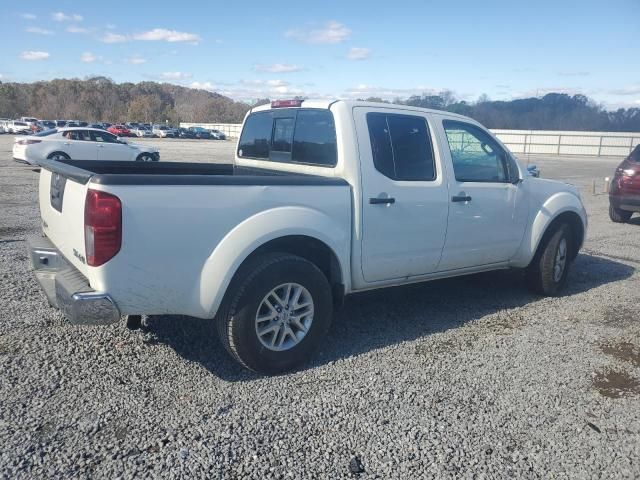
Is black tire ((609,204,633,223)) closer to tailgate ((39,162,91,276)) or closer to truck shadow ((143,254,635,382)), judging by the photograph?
truck shadow ((143,254,635,382))

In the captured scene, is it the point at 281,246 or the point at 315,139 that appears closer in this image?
the point at 281,246

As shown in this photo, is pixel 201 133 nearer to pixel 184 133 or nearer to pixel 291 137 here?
pixel 184 133

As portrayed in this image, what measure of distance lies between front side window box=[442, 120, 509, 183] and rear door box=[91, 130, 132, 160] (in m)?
16.5

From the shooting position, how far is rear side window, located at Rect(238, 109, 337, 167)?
4.58 m

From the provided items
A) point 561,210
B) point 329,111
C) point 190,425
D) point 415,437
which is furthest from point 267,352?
point 561,210

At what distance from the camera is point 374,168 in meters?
4.45

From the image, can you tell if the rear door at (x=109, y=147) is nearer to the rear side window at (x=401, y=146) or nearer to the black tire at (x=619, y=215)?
the black tire at (x=619, y=215)

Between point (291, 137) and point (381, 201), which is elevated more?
point (291, 137)

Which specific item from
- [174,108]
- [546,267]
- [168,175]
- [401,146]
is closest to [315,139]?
[401,146]

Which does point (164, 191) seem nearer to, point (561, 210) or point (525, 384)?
point (525, 384)

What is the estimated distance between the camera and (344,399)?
12.1ft

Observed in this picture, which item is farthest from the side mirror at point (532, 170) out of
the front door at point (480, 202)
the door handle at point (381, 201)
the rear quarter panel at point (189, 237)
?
the rear quarter panel at point (189, 237)

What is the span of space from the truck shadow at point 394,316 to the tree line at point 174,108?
2025 inches

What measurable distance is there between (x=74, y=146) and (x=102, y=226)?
A: 57.1 ft
